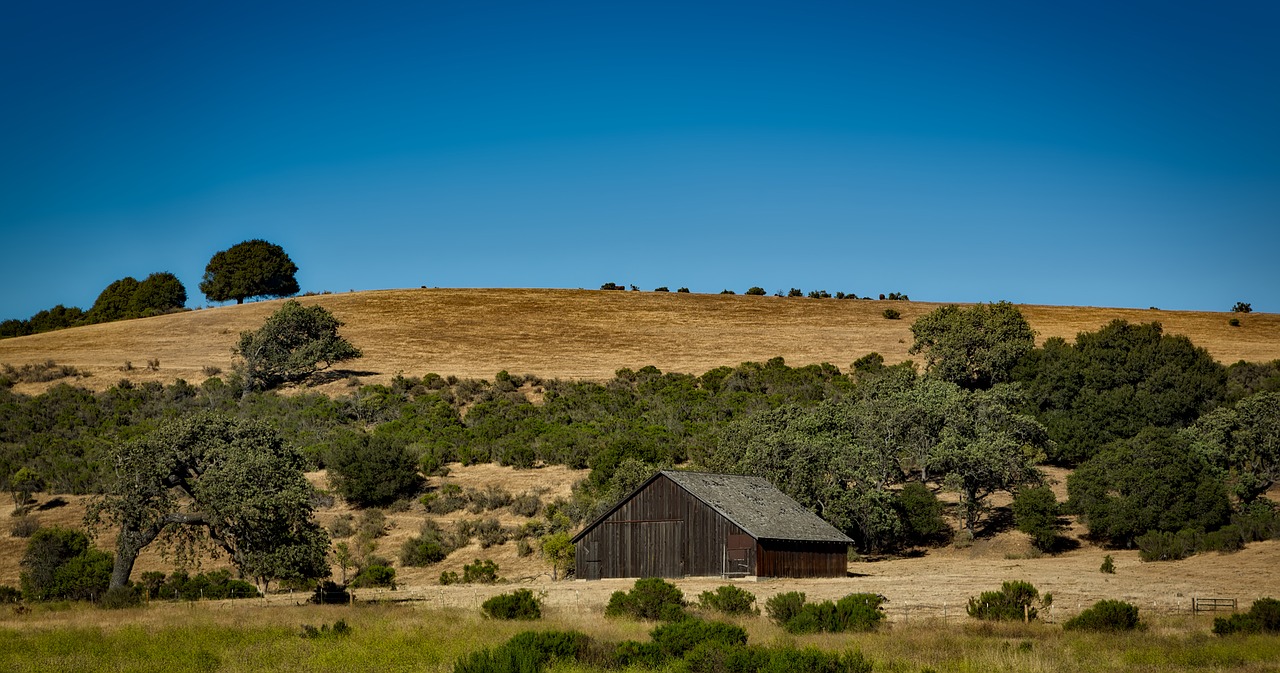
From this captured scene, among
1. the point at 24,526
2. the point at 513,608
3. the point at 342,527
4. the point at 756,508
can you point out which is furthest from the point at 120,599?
the point at 756,508

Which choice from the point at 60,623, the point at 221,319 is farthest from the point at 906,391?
the point at 221,319

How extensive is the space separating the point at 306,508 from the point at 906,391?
38.2 metres

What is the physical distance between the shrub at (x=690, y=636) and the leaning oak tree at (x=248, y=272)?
104 metres

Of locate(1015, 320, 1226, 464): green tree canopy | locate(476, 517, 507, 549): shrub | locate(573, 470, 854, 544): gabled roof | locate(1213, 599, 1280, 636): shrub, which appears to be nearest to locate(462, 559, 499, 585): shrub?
locate(476, 517, 507, 549): shrub

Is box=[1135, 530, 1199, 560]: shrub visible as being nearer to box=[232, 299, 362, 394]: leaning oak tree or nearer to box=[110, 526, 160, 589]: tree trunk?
box=[110, 526, 160, 589]: tree trunk

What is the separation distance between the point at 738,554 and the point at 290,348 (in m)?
49.8

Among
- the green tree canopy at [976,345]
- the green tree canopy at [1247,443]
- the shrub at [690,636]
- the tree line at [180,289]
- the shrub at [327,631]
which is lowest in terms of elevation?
the shrub at [327,631]

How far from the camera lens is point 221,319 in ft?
341

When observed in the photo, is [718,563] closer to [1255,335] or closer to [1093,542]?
[1093,542]

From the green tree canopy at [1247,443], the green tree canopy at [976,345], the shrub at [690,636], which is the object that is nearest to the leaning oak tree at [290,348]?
the green tree canopy at [976,345]

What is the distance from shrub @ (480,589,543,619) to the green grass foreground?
2.13 ft

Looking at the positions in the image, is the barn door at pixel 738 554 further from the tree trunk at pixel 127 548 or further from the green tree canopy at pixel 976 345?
the green tree canopy at pixel 976 345

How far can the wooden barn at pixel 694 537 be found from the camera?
45938 millimetres

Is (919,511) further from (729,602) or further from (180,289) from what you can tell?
(180,289)
